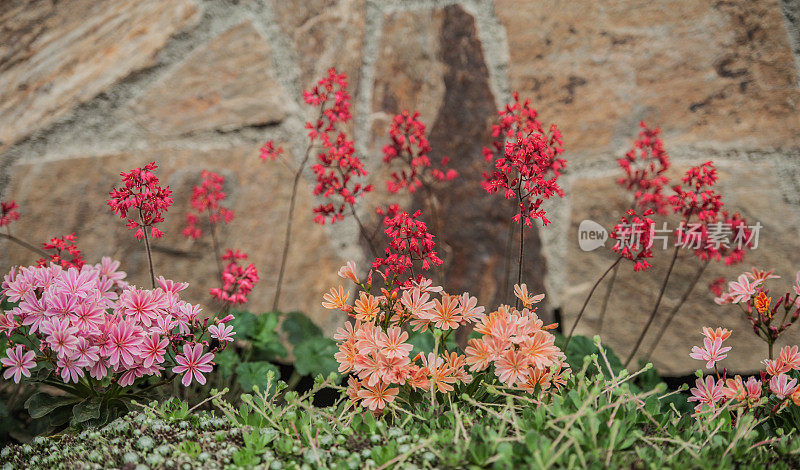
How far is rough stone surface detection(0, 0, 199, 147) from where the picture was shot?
170 centimetres

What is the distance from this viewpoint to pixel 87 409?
3.87 feet

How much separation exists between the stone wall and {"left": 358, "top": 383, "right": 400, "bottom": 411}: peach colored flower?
80 cm

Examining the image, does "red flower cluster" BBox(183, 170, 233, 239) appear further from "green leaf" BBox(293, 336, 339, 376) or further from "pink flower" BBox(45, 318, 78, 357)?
"pink flower" BBox(45, 318, 78, 357)

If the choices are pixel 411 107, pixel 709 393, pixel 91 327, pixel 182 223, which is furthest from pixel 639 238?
pixel 182 223

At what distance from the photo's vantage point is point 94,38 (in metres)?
1.78

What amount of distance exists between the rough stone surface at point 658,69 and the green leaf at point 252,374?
113 centimetres

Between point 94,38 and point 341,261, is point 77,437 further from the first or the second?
point 94,38

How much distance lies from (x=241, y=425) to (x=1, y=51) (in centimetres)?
146

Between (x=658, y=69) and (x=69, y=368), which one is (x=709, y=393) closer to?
(x=658, y=69)

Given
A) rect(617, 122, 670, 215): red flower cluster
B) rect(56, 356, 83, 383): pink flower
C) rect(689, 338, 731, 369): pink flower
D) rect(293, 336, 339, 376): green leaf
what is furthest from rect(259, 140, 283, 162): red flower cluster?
rect(689, 338, 731, 369): pink flower

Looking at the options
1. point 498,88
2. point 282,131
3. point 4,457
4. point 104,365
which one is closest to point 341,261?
point 282,131

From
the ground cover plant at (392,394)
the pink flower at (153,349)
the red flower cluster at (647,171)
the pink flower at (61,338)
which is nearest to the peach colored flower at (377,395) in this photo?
the ground cover plant at (392,394)

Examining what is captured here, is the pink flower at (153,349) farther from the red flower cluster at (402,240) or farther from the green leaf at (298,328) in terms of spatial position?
the green leaf at (298,328)

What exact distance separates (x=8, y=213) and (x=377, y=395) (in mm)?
1242
